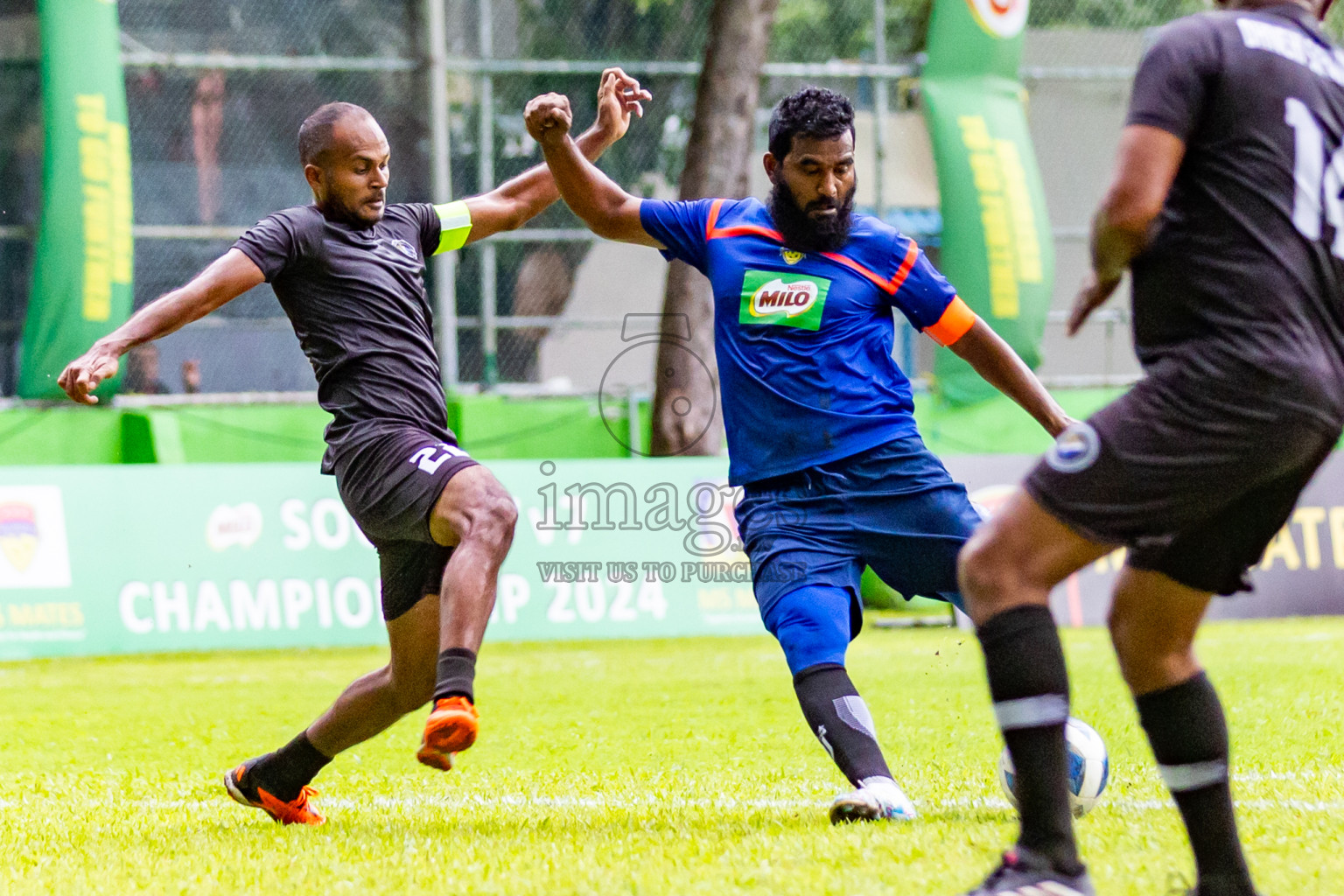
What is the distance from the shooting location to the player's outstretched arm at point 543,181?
5.68 metres

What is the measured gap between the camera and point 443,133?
17078 millimetres

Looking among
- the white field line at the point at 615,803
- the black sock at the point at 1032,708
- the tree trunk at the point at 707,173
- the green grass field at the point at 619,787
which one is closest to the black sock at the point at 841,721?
the green grass field at the point at 619,787

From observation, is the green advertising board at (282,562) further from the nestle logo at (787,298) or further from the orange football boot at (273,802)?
the nestle logo at (787,298)

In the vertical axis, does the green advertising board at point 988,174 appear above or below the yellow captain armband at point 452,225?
below

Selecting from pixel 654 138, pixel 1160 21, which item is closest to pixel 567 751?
pixel 654 138

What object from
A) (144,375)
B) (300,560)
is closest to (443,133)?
(144,375)

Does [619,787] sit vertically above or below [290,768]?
below

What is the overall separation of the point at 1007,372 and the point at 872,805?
56.4 inches

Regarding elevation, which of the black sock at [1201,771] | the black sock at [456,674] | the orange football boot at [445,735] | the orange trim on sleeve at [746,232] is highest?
the orange trim on sleeve at [746,232]

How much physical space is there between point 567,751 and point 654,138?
11955 millimetres

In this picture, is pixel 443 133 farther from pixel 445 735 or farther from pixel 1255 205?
pixel 1255 205

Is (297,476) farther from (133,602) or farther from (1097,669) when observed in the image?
(1097,669)

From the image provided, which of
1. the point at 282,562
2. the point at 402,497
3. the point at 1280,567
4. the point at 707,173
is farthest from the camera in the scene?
the point at 707,173

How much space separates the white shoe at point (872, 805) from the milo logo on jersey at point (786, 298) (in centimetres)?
146
